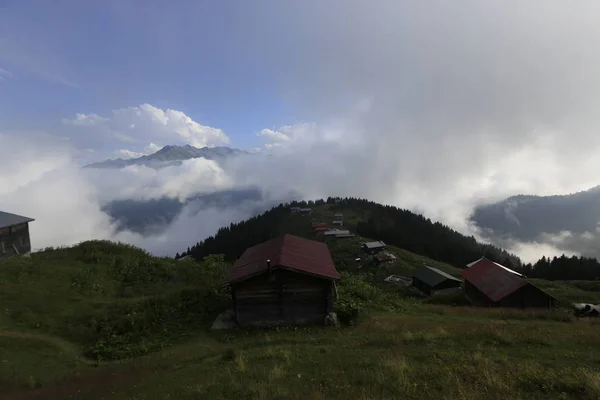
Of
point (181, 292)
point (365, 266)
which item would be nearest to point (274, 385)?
point (181, 292)

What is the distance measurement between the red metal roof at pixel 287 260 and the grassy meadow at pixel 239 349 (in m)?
3.04

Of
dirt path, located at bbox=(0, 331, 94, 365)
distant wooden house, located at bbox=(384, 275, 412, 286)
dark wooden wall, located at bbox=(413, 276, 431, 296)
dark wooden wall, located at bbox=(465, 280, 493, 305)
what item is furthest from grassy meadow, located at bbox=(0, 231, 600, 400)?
distant wooden house, located at bbox=(384, 275, 412, 286)

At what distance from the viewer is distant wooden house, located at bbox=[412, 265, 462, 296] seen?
75.9 meters

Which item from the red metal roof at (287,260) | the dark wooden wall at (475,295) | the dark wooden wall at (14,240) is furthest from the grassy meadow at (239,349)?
the dark wooden wall at (475,295)

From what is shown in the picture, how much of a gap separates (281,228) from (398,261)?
9365cm

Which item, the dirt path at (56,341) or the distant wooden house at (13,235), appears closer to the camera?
the dirt path at (56,341)

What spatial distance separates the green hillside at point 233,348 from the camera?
10.7m

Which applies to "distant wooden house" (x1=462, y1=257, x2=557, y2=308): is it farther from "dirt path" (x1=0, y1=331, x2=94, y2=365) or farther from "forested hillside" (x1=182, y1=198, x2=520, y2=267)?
"forested hillside" (x1=182, y1=198, x2=520, y2=267)

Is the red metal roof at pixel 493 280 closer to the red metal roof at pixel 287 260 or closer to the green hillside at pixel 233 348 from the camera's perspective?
the green hillside at pixel 233 348

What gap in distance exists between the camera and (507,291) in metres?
47.2

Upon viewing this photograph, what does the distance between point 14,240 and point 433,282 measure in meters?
73.0

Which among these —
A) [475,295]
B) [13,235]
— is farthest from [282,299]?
[475,295]

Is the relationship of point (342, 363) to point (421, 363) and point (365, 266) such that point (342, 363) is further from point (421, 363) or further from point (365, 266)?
point (365, 266)

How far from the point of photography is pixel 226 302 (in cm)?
2614
